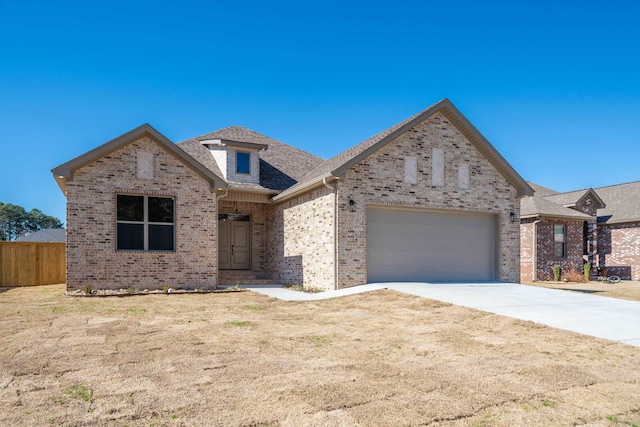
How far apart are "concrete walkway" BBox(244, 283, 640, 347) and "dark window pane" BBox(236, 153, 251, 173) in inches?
198

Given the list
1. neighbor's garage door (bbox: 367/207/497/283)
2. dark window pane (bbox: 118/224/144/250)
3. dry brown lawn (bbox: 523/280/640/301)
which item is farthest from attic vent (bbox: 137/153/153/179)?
dry brown lawn (bbox: 523/280/640/301)

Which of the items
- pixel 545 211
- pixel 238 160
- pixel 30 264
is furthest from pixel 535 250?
pixel 30 264

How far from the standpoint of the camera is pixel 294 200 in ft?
53.4

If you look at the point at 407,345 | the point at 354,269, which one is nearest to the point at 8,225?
the point at 354,269

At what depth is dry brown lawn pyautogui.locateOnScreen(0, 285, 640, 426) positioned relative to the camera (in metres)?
3.88

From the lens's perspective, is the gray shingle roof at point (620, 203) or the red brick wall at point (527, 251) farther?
the gray shingle roof at point (620, 203)

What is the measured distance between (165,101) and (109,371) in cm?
1395

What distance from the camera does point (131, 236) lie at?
1422 centimetres

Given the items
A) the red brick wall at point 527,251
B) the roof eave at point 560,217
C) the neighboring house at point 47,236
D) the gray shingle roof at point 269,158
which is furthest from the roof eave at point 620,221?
the neighboring house at point 47,236

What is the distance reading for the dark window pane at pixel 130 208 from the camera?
14148 mm

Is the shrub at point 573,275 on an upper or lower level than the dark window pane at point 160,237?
lower

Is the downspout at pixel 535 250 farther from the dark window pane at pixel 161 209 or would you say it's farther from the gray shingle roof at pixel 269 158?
the dark window pane at pixel 161 209

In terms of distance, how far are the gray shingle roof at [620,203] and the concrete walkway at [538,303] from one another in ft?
49.1

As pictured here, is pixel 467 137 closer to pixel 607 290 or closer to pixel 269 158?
pixel 607 290
